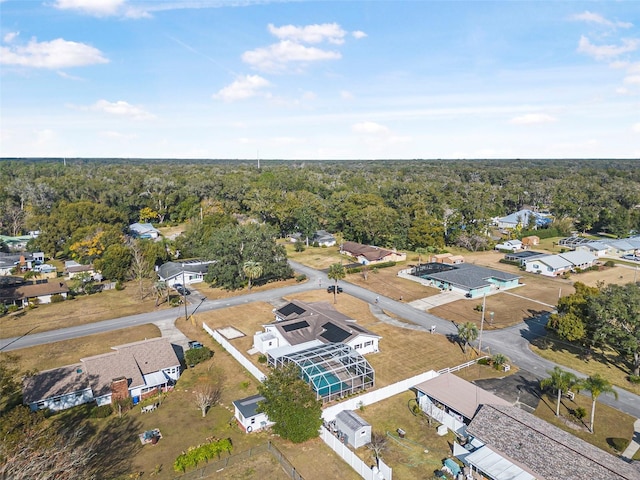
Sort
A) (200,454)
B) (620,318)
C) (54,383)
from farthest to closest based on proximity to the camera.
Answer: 1. (620,318)
2. (54,383)
3. (200,454)

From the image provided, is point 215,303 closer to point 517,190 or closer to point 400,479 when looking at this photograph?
point 400,479

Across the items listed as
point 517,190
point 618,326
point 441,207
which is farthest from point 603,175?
point 618,326

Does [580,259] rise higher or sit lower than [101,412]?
higher

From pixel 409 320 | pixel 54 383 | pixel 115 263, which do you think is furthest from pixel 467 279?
pixel 115 263

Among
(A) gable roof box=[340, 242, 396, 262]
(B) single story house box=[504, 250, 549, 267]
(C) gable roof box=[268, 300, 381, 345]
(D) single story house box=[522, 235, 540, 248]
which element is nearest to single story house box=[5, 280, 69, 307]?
(C) gable roof box=[268, 300, 381, 345]

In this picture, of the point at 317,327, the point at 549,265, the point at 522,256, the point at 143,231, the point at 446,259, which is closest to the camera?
the point at 317,327

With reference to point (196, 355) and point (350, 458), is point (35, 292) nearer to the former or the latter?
point (196, 355)

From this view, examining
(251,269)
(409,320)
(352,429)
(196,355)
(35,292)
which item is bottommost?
(409,320)
